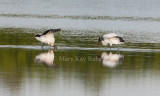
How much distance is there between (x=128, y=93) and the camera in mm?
16125

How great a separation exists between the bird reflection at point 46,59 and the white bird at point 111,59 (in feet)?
6.79

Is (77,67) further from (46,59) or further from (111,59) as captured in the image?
(111,59)

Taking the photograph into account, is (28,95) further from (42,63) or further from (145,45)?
(145,45)

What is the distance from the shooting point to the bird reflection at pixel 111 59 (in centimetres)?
2222

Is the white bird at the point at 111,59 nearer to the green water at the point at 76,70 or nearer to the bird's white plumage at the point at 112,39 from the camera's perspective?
the green water at the point at 76,70

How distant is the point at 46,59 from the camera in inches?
909

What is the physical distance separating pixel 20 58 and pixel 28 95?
24.3ft

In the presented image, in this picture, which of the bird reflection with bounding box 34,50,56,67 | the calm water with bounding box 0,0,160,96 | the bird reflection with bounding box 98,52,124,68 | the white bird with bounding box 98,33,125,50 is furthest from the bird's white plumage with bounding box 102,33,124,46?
the bird reflection with bounding box 34,50,56,67

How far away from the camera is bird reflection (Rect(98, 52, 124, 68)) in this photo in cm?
2222

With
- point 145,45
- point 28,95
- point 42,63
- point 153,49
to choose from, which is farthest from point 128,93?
point 145,45

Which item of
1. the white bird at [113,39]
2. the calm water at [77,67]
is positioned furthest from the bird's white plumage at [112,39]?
the calm water at [77,67]

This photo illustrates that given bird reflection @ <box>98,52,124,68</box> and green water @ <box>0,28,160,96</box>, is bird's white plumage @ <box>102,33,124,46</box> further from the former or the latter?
bird reflection @ <box>98,52,124,68</box>

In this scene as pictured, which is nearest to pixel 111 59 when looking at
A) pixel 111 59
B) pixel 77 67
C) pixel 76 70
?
pixel 111 59

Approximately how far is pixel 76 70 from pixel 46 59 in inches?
123
